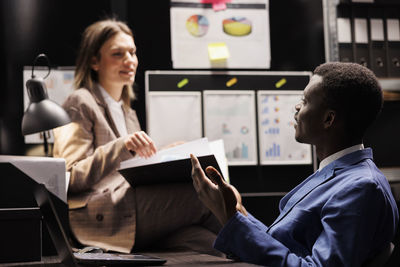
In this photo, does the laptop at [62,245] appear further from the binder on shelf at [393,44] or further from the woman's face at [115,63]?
the binder on shelf at [393,44]

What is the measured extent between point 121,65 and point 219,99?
2.61 ft

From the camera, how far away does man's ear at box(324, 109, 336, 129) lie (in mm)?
1212

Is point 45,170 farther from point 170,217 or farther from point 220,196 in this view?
point 170,217

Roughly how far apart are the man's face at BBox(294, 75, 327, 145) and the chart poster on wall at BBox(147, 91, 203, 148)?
6.28ft

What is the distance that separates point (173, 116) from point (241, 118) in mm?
419

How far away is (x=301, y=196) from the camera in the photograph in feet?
4.01

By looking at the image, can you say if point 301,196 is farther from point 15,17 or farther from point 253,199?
point 15,17

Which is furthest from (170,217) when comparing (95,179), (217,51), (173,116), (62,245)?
(217,51)

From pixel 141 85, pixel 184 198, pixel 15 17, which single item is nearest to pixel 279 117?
pixel 141 85

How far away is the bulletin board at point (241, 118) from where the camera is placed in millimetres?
3186

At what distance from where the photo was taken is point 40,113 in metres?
2.16

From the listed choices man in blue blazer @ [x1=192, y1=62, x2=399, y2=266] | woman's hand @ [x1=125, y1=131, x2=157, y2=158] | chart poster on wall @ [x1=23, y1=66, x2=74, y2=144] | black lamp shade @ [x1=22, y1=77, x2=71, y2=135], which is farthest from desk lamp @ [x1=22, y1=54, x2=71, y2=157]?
man in blue blazer @ [x1=192, y1=62, x2=399, y2=266]

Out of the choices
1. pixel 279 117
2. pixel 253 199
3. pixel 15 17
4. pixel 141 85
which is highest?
pixel 15 17

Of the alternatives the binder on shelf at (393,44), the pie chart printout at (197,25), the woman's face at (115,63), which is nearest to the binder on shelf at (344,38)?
the binder on shelf at (393,44)
